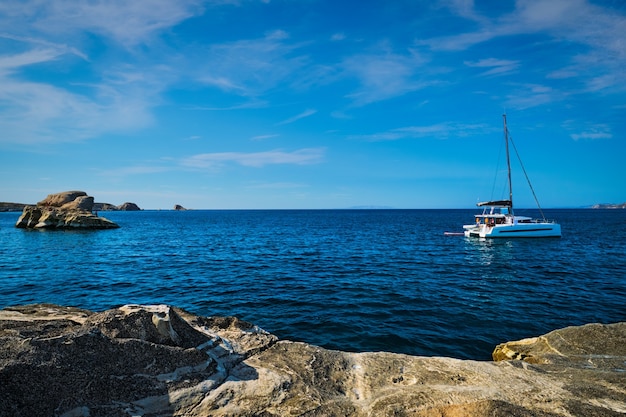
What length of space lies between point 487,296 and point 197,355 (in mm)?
16516

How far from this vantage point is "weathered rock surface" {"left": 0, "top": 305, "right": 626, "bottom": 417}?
4086 mm

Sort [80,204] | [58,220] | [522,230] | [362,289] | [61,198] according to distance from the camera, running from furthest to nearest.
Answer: [61,198], [80,204], [58,220], [522,230], [362,289]

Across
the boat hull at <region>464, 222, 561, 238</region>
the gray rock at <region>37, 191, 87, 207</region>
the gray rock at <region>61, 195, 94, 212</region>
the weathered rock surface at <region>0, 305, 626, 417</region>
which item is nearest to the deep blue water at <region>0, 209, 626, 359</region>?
the weathered rock surface at <region>0, 305, 626, 417</region>

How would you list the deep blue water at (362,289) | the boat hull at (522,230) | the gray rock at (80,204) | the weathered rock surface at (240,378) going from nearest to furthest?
the weathered rock surface at (240,378) → the deep blue water at (362,289) → the boat hull at (522,230) → the gray rock at (80,204)

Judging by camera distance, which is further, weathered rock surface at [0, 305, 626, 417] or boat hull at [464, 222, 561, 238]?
boat hull at [464, 222, 561, 238]

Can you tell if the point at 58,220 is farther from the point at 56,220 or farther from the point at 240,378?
the point at 240,378

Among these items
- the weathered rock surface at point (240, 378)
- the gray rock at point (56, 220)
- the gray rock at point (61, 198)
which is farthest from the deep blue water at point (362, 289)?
the gray rock at point (61, 198)

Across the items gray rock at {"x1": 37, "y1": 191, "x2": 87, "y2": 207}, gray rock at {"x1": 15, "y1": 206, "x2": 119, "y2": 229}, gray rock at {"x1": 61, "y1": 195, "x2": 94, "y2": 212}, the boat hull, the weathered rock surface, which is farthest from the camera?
gray rock at {"x1": 37, "y1": 191, "x2": 87, "y2": 207}

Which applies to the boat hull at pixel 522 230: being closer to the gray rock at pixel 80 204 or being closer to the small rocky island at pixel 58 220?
the small rocky island at pixel 58 220

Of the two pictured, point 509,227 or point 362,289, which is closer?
point 362,289

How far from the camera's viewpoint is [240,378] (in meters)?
5.25

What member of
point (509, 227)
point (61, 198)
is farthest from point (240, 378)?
point (61, 198)

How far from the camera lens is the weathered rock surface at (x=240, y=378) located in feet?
13.4

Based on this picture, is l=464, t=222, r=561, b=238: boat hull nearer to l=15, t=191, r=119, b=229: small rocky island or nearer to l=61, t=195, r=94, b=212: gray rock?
l=15, t=191, r=119, b=229: small rocky island
